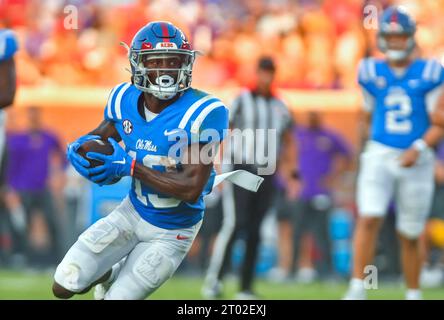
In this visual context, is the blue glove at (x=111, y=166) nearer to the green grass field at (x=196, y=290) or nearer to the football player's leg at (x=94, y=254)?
the football player's leg at (x=94, y=254)

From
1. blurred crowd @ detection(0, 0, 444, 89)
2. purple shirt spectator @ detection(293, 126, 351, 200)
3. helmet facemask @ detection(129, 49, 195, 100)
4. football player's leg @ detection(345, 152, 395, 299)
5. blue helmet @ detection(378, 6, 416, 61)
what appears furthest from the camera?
blurred crowd @ detection(0, 0, 444, 89)

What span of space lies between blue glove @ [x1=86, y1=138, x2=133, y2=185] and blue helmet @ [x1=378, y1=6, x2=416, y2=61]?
9.29 feet

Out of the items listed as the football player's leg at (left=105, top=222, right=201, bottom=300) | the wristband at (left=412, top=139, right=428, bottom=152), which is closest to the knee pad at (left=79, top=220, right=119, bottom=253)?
the football player's leg at (left=105, top=222, right=201, bottom=300)

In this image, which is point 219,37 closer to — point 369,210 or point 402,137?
point 402,137

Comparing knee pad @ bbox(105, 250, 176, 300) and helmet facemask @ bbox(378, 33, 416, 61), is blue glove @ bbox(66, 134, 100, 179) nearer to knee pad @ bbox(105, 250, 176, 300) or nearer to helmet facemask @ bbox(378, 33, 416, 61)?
knee pad @ bbox(105, 250, 176, 300)

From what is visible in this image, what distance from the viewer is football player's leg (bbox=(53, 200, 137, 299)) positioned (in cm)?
480

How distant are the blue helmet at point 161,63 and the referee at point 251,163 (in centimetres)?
295

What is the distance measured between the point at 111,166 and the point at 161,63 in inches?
23.4

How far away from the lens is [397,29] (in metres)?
6.94

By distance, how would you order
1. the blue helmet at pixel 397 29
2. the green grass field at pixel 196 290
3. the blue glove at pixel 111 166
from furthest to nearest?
the green grass field at pixel 196 290 → the blue helmet at pixel 397 29 → the blue glove at pixel 111 166

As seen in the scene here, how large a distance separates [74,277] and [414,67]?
317 centimetres

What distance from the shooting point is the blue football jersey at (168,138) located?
4.91 m

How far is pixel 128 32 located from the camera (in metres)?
11.7

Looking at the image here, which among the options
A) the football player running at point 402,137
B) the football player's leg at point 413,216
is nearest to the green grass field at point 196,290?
the football player's leg at point 413,216
